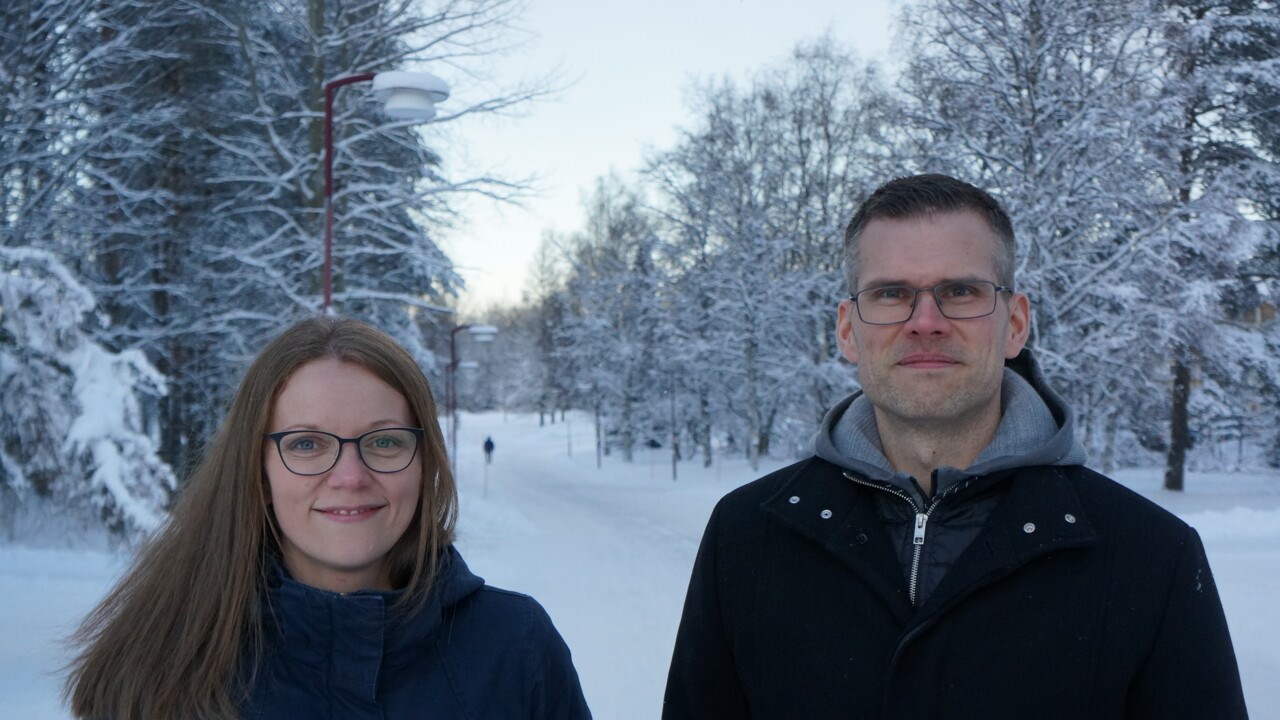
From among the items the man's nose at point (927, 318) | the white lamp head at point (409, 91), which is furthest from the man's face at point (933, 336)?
the white lamp head at point (409, 91)

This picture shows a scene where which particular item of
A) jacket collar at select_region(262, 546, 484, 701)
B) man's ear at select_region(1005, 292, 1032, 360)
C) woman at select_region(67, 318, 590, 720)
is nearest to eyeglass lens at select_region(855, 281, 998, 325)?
man's ear at select_region(1005, 292, 1032, 360)

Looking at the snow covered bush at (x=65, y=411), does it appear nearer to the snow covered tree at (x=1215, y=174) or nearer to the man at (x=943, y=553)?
the man at (x=943, y=553)

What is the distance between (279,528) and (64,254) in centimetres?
1456

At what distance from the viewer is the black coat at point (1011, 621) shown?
82.3 inches

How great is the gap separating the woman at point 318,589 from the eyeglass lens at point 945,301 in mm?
1066

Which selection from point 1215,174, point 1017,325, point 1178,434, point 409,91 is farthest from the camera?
point 1178,434

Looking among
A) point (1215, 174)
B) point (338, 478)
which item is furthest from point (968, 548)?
point (1215, 174)

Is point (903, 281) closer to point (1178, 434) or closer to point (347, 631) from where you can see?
point (347, 631)

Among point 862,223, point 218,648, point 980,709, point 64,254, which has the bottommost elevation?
point 980,709

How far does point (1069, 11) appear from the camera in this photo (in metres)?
15.2

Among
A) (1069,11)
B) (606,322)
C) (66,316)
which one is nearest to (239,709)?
(66,316)

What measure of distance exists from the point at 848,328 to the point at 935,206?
0.39 metres

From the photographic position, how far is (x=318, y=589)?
82.9 inches

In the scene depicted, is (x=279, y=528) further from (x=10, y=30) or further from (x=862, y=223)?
(x=10, y=30)
